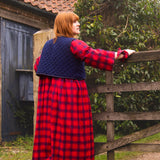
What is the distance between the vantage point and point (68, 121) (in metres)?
2.43

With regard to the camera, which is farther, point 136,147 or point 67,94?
point 136,147

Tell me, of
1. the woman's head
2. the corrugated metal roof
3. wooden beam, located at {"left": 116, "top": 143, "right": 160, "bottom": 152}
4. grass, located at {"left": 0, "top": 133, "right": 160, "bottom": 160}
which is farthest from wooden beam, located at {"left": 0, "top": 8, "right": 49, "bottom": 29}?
wooden beam, located at {"left": 116, "top": 143, "right": 160, "bottom": 152}

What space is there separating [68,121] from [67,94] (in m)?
0.23

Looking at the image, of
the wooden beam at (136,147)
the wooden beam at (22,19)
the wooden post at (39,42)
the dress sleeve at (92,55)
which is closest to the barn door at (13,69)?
the wooden beam at (22,19)

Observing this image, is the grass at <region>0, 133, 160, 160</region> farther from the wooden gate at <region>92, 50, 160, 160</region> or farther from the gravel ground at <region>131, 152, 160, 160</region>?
the wooden gate at <region>92, 50, 160, 160</region>

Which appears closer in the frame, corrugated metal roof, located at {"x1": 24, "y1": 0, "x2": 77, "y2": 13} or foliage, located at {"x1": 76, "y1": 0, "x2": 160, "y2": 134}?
foliage, located at {"x1": 76, "y1": 0, "x2": 160, "y2": 134}

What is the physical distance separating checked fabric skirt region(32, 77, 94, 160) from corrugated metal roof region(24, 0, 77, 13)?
3.93 metres

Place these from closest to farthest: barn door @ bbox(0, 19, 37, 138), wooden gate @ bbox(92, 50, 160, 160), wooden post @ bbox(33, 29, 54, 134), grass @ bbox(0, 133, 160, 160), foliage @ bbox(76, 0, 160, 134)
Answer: wooden gate @ bbox(92, 50, 160, 160), wooden post @ bbox(33, 29, 54, 134), grass @ bbox(0, 133, 160, 160), foliage @ bbox(76, 0, 160, 134), barn door @ bbox(0, 19, 37, 138)

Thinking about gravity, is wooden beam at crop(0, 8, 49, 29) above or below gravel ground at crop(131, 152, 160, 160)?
above

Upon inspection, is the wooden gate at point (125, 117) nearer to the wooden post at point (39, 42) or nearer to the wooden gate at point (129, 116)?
the wooden gate at point (129, 116)

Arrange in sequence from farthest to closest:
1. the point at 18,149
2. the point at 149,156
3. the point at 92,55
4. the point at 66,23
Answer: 1. the point at 18,149
2. the point at 149,156
3. the point at 66,23
4. the point at 92,55

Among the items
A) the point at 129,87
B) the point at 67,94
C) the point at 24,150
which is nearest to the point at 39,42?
the point at 67,94

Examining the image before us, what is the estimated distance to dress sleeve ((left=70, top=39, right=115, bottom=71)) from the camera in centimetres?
239

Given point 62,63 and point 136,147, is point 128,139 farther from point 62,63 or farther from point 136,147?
point 62,63
